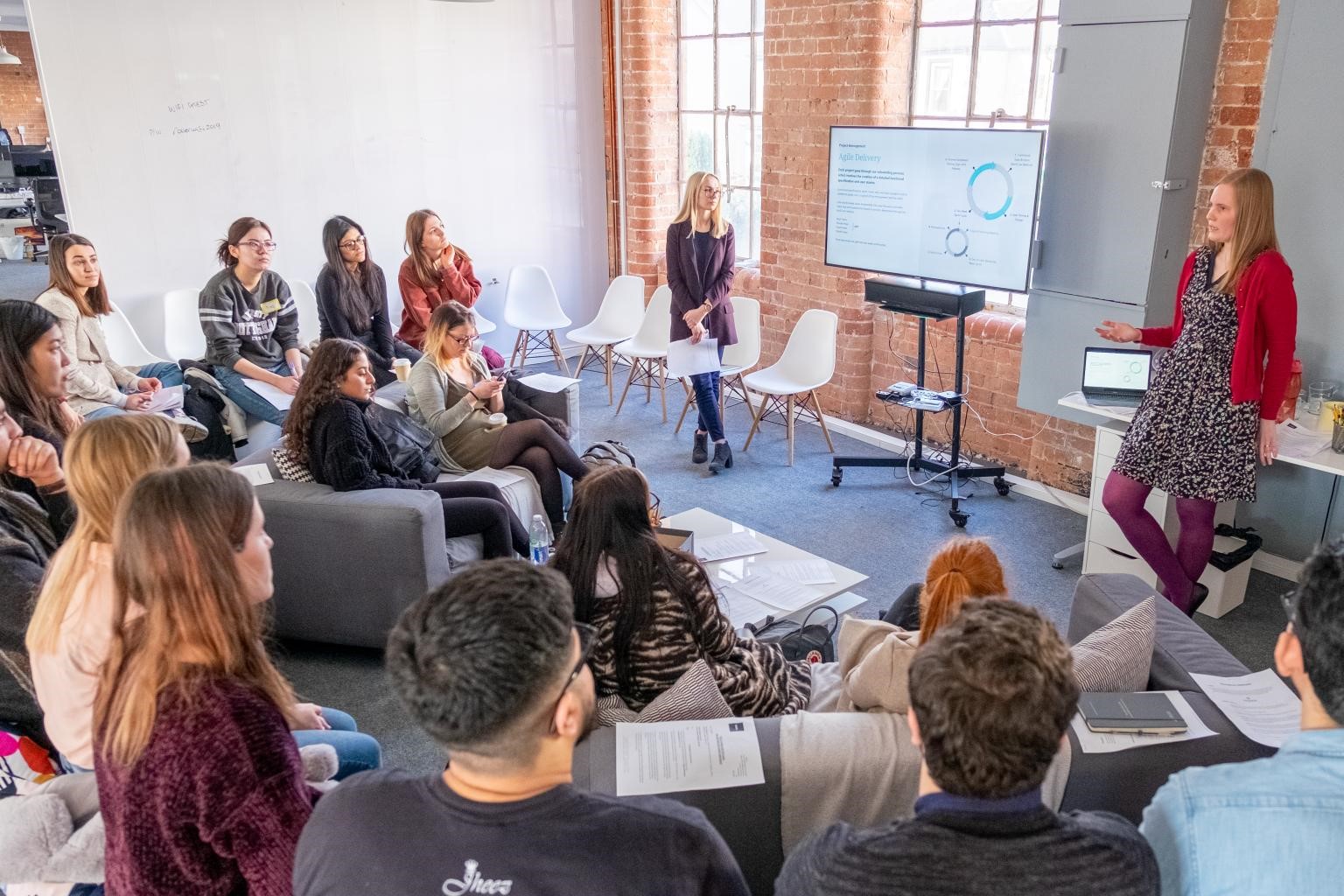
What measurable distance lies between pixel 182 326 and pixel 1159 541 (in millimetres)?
5283

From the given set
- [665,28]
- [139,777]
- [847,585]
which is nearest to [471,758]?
[139,777]

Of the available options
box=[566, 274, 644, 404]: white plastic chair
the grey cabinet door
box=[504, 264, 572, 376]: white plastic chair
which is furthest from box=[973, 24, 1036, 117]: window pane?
box=[504, 264, 572, 376]: white plastic chair

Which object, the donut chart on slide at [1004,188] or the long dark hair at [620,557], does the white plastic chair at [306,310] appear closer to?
the donut chart on slide at [1004,188]

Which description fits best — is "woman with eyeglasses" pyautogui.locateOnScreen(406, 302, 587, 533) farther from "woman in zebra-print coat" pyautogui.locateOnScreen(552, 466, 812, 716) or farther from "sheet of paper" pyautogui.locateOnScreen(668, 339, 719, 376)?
"woman in zebra-print coat" pyautogui.locateOnScreen(552, 466, 812, 716)

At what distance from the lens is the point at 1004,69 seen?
5184mm

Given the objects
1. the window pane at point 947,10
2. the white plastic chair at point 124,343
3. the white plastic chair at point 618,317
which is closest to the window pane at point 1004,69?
the window pane at point 947,10

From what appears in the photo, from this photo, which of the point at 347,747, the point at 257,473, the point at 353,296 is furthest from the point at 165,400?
the point at 347,747

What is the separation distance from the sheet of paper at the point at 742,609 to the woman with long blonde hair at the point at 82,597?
5.60ft

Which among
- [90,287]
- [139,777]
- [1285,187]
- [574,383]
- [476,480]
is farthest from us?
[574,383]

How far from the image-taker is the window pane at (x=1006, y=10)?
4996mm

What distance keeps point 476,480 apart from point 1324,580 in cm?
333

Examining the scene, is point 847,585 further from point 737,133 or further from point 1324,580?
point 737,133

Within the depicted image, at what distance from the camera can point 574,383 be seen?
504cm

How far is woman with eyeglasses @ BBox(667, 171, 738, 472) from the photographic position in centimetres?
541
